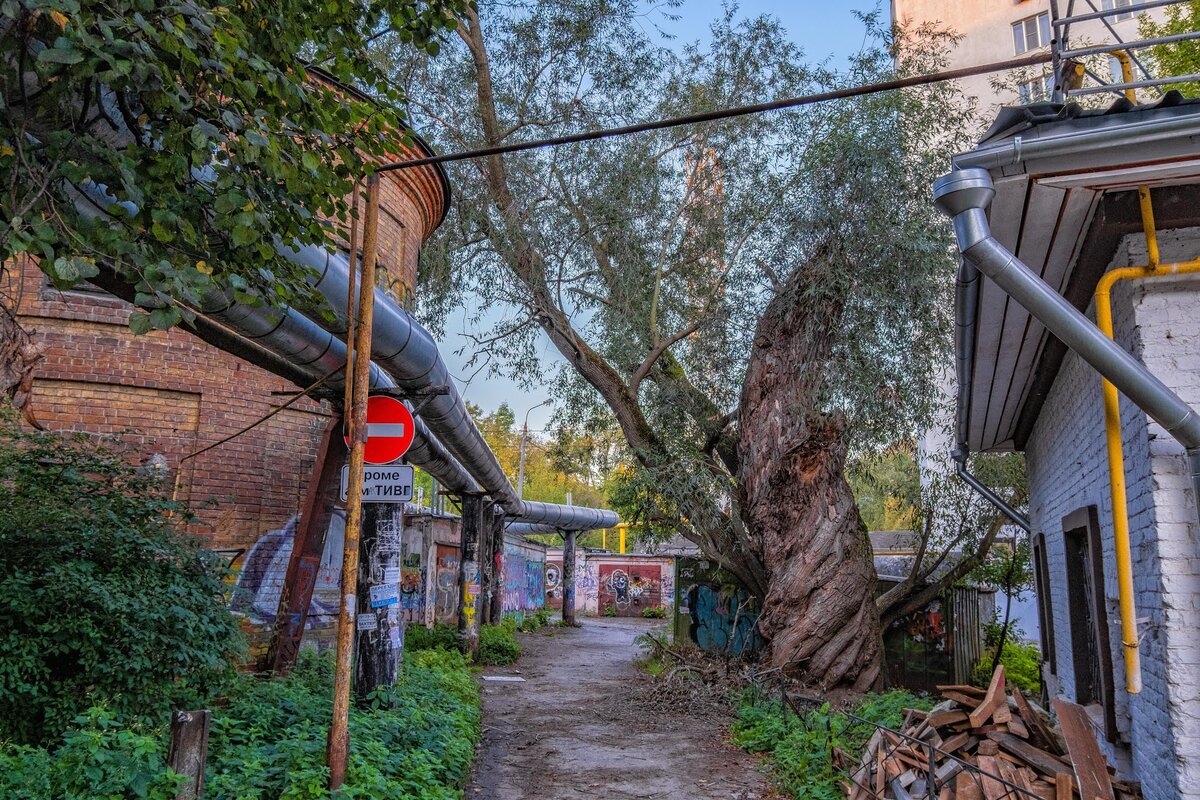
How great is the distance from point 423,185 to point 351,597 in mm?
9056

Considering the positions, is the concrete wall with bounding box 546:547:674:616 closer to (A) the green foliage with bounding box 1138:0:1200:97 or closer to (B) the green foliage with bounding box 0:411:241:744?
(A) the green foliage with bounding box 1138:0:1200:97

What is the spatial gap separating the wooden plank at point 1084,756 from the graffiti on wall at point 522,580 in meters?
20.8

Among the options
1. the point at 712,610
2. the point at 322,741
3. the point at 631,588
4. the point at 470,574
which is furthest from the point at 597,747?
the point at 631,588

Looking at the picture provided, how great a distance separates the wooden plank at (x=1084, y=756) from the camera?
4281 millimetres

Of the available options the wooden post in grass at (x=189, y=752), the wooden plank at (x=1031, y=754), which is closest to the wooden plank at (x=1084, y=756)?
the wooden plank at (x=1031, y=754)

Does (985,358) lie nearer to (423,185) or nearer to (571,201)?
A: (571,201)

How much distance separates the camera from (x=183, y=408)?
9852mm

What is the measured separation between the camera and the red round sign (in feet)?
22.1

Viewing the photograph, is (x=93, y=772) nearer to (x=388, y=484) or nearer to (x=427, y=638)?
(x=388, y=484)

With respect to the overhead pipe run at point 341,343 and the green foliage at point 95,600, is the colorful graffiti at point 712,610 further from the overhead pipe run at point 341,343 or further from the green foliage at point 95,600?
the green foliage at point 95,600

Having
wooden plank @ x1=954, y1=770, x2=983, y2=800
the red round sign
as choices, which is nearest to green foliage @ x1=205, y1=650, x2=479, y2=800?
the red round sign

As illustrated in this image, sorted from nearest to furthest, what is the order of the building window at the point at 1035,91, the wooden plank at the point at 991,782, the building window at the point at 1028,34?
the wooden plank at the point at 991,782 < the building window at the point at 1035,91 < the building window at the point at 1028,34

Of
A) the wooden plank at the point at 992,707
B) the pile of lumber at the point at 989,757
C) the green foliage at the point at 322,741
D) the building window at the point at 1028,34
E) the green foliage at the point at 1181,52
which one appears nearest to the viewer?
the pile of lumber at the point at 989,757

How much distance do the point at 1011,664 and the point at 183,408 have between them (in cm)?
1322
